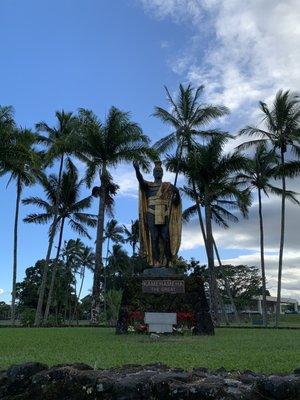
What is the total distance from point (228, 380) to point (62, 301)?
52289 mm

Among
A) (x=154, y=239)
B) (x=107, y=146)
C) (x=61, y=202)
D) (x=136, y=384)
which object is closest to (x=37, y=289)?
(x=61, y=202)

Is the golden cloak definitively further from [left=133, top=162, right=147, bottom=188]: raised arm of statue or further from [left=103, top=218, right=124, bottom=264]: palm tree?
[left=103, top=218, right=124, bottom=264]: palm tree

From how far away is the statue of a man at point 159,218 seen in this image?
14.7 metres

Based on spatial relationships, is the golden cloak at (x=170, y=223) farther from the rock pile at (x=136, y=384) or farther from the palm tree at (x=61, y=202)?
the palm tree at (x=61, y=202)

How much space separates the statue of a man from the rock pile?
32.1ft

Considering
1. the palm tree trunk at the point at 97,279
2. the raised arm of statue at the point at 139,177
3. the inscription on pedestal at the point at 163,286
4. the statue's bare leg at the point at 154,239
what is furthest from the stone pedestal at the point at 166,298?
the palm tree trunk at the point at 97,279

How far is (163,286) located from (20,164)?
15.4 metres

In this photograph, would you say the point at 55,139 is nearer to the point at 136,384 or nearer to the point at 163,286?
the point at 163,286

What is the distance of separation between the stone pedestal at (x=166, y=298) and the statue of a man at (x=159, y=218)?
2.82ft

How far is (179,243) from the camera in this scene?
15.0 metres

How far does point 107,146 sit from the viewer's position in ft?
92.0

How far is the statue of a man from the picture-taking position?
48.3ft

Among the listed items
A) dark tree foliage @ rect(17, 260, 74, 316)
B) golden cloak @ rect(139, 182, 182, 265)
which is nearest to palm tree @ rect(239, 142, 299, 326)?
golden cloak @ rect(139, 182, 182, 265)

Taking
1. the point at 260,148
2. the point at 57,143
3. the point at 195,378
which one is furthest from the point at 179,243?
the point at 260,148
